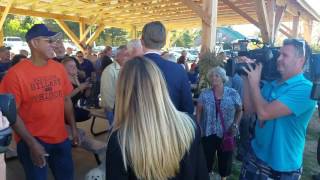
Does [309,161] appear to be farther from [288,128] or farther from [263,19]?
[263,19]

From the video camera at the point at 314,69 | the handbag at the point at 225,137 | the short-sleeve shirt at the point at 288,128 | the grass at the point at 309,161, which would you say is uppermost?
the video camera at the point at 314,69

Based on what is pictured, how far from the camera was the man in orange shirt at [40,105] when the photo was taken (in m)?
2.31

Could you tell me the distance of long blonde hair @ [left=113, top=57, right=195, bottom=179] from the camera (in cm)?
132

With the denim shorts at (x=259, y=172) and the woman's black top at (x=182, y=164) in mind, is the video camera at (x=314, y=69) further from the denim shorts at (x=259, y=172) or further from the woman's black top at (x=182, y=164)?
the woman's black top at (x=182, y=164)

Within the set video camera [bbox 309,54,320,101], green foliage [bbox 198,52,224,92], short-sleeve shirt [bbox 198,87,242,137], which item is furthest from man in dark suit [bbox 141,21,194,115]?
green foliage [bbox 198,52,224,92]

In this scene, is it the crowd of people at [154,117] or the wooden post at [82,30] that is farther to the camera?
the wooden post at [82,30]

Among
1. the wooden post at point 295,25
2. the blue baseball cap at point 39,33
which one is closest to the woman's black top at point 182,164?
the blue baseball cap at point 39,33

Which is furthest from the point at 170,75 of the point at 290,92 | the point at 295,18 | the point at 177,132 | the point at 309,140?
the point at 295,18

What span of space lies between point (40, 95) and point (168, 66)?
3.24 ft

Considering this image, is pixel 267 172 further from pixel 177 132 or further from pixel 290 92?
pixel 177 132

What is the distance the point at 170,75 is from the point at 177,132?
1.06 m

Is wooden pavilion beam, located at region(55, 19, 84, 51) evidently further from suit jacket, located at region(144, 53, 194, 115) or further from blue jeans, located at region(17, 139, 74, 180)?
suit jacket, located at region(144, 53, 194, 115)

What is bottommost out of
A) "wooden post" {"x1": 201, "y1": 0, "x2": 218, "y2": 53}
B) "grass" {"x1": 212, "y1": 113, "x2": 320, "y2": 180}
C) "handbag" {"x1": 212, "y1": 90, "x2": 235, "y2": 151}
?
"grass" {"x1": 212, "y1": 113, "x2": 320, "y2": 180}

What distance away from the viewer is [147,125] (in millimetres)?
1335
